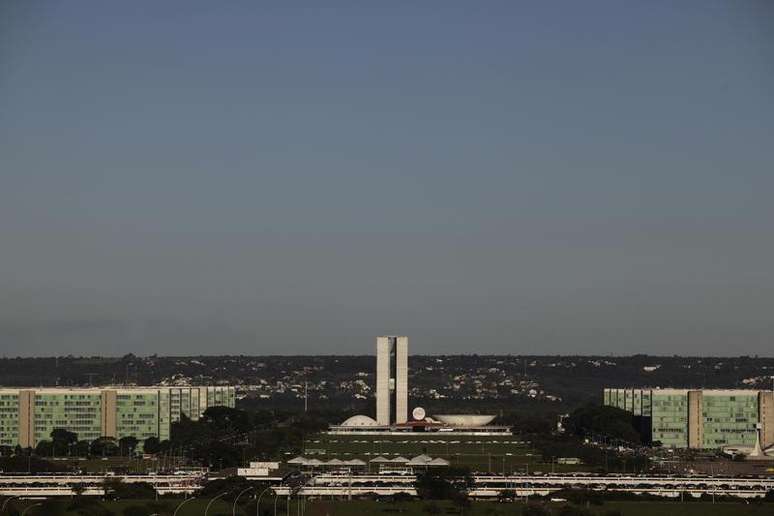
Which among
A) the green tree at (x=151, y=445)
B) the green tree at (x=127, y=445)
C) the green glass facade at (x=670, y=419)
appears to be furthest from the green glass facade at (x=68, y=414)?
the green glass facade at (x=670, y=419)

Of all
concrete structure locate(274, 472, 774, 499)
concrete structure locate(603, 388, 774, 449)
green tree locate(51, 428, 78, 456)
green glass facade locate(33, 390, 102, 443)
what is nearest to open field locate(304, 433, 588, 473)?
concrete structure locate(274, 472, 774, 499)

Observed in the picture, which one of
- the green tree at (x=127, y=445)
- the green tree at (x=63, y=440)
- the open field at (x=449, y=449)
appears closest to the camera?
the open field at (x=449, y=449)

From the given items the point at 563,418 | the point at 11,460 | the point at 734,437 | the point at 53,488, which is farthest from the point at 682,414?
the point at 53,488

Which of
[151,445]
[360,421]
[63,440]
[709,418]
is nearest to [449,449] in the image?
[151,445]

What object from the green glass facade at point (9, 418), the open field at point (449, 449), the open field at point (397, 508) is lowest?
the open field at point (449, 449)

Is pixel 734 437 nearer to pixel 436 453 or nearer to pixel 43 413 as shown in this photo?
pixel 436 453

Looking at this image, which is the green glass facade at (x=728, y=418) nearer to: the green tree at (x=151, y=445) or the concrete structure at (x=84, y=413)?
the concrete structure at (x=84, y=413)

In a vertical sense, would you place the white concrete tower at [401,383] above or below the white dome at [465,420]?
above

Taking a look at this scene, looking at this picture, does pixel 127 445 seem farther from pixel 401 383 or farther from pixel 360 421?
pixel 401 383

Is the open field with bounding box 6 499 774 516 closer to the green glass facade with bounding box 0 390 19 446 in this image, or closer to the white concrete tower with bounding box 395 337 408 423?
the green glass facade with bounding box 0 390 19 446
